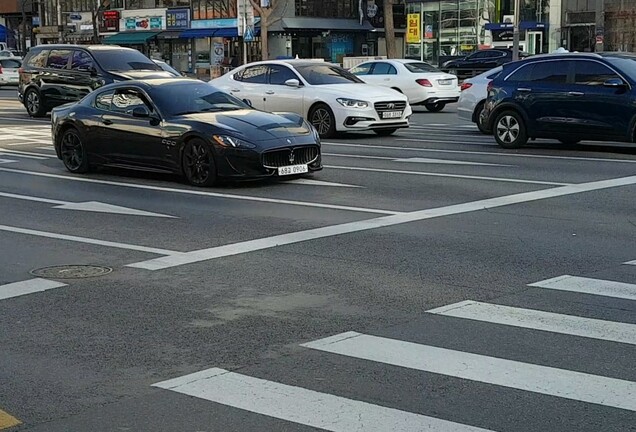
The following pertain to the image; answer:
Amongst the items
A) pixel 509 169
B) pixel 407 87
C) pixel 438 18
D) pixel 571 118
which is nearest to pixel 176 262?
pixel 509 169

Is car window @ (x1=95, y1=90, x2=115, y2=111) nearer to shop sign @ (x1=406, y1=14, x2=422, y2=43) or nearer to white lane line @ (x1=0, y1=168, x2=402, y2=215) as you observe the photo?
white lane line @ (x1=0, y1=168, x2=402, y2=215)

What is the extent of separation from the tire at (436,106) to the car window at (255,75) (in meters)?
8.12

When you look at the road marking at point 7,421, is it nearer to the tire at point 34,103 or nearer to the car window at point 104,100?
the car window at point 104,100

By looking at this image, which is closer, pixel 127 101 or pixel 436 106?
pixel 127 101

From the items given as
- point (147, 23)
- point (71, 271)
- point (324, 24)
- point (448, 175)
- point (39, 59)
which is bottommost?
point (71, 271)

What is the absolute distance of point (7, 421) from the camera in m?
5.07

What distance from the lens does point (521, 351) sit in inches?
239

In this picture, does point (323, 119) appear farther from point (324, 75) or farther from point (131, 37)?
point (131, 37)

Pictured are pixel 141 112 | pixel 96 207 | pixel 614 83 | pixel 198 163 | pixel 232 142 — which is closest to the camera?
pixel 96 207

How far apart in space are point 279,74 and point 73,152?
23.6ft

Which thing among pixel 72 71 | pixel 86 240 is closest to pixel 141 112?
pixel 86 240

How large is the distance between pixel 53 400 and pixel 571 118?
43.5 feet

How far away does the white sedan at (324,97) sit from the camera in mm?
20234

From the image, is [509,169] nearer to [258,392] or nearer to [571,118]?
[571,118]
